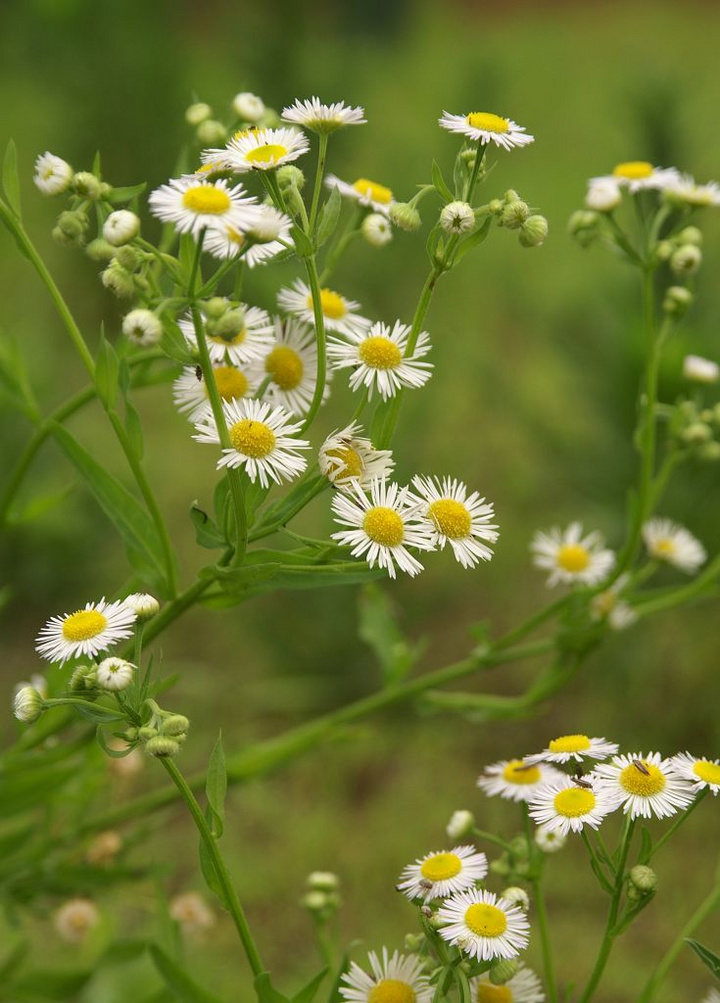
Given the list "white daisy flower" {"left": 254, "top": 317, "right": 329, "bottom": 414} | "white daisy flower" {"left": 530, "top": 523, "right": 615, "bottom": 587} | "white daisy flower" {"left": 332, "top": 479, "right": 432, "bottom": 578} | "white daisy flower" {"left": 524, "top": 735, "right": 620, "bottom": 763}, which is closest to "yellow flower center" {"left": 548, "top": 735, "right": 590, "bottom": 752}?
"white daisy flower" {"left": 524, "top": 735, "right": 620, "bottom": 763}

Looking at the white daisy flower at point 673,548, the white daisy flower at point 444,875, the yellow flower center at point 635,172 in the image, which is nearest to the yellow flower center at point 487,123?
the yellow flower center at point 635,172

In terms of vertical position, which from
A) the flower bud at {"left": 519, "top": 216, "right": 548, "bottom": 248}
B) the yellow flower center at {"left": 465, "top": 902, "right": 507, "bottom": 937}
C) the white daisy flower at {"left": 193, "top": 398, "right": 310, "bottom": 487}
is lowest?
the yellow flower center at {"left": 465, "top": 902, "right": 507, "bottom": 937}

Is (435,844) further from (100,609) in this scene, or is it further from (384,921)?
(100,609)

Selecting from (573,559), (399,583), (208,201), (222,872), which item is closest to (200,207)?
(208,201)

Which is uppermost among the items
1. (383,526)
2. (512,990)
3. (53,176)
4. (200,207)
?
(53,176)

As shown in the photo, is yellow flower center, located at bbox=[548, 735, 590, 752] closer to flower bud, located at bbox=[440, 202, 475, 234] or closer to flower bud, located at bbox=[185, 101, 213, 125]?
flower bud, located at bbox=[440, 202, 475, 234]

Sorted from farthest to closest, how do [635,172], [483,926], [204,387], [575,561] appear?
[575,561]
[635,172]
[204,387]
[483,926]

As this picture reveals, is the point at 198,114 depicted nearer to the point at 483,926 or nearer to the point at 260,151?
the point at 260,151

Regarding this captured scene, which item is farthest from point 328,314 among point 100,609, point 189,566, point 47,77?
point 47,77
